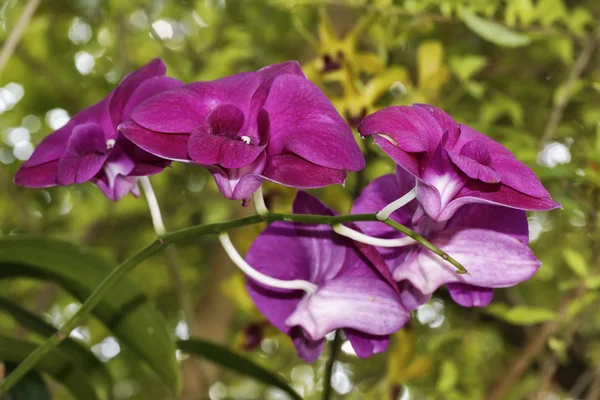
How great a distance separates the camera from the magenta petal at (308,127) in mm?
323

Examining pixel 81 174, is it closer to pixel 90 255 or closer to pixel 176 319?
pixel 90 255

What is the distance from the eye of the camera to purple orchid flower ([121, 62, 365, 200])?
12.7 inches

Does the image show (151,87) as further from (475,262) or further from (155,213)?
(475,262)

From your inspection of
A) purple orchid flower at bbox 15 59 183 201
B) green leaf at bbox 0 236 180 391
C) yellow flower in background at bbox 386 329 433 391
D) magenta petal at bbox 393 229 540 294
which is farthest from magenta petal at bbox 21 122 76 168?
yellow flower in background at bbox 386 329 433 391

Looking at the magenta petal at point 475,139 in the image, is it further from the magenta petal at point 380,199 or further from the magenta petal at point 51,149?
the magenta petal at point 51,149

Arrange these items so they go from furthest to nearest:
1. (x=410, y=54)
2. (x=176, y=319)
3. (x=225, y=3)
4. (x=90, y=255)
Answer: (x=176, y=319) → (x=225, y=3) → (x=410, y=54) → (x=90, y=255)

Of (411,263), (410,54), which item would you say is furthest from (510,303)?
(411,263)

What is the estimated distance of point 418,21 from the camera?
0.78m

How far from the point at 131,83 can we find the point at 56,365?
1.05 feet

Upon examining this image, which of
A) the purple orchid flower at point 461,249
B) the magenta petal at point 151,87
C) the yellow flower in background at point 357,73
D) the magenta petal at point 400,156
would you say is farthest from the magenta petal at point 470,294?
the yellow flower in background at point 357,73

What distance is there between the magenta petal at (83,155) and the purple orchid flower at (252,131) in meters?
0.05

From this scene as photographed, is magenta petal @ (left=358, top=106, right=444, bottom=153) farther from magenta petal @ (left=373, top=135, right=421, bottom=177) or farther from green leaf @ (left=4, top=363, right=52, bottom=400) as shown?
green leaf @ (left=4, top=363, right=52, bottom=400)

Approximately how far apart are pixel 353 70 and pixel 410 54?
1.74ft

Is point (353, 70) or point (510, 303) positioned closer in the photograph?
point (353, 70)
